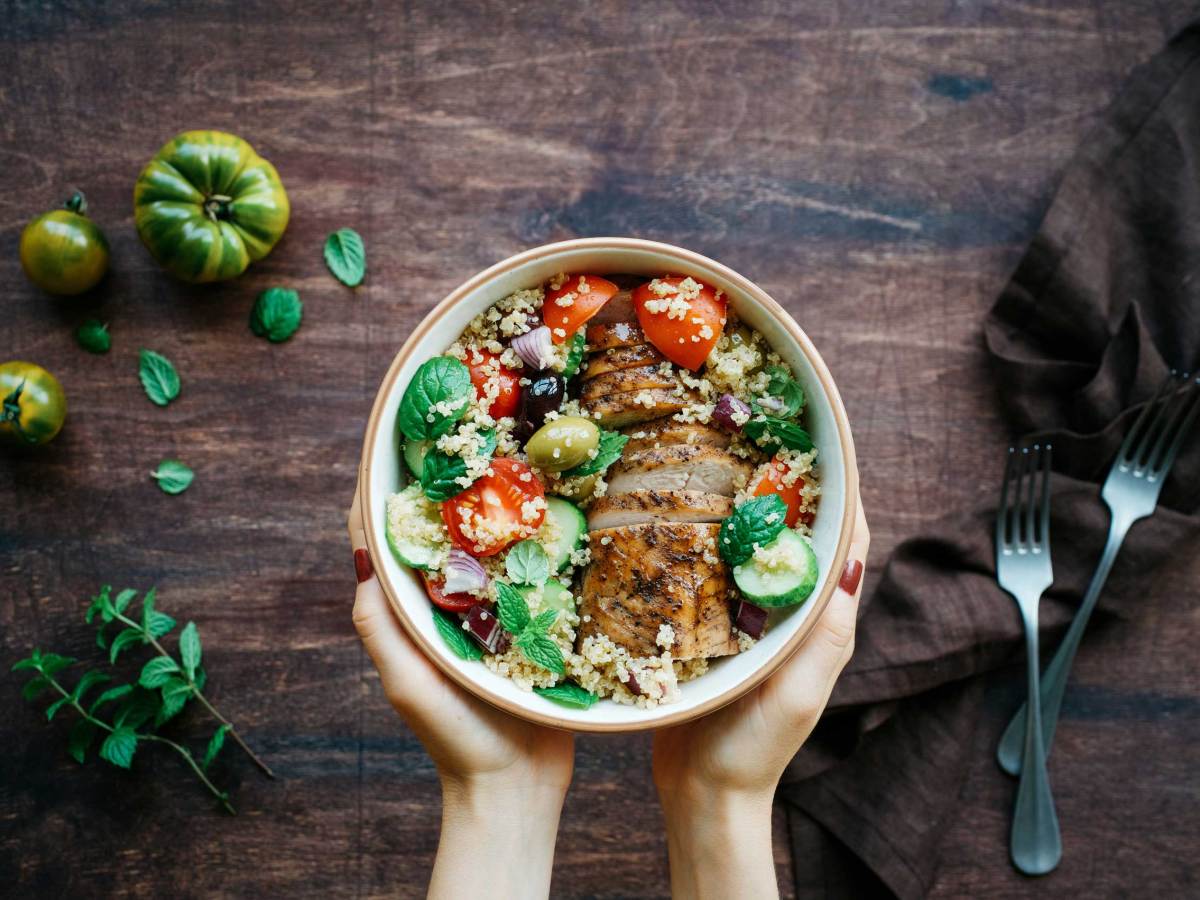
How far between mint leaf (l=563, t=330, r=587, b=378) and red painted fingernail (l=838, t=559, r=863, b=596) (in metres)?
0.80

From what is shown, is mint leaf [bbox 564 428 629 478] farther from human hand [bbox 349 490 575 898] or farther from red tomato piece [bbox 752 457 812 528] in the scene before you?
human hand [bbox 349 490 575 898]

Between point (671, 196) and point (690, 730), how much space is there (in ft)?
5.08

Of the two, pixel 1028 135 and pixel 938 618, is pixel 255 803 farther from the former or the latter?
pixel 1028 135

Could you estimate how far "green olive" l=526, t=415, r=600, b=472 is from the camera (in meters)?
2.14

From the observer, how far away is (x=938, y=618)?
2.76 metres

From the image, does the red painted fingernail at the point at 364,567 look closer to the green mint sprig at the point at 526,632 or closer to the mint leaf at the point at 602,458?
the green mint sprig at the point at 526,632

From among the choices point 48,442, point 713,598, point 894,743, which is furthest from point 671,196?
point 48,442

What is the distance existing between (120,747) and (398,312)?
4.85 ft

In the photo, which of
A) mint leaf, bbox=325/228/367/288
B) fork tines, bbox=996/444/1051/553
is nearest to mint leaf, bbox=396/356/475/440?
mint leaf, bbox=325/228/367/288

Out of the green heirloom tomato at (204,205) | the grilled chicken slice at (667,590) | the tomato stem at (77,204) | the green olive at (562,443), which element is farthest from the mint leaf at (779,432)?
the tomato stem at (77,204)

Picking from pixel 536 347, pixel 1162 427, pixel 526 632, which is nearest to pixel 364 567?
pixel 526 632

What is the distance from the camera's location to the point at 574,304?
→ 224 centimetres

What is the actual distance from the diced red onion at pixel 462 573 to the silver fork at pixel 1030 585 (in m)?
1.58

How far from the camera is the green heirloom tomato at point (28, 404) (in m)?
2.71
